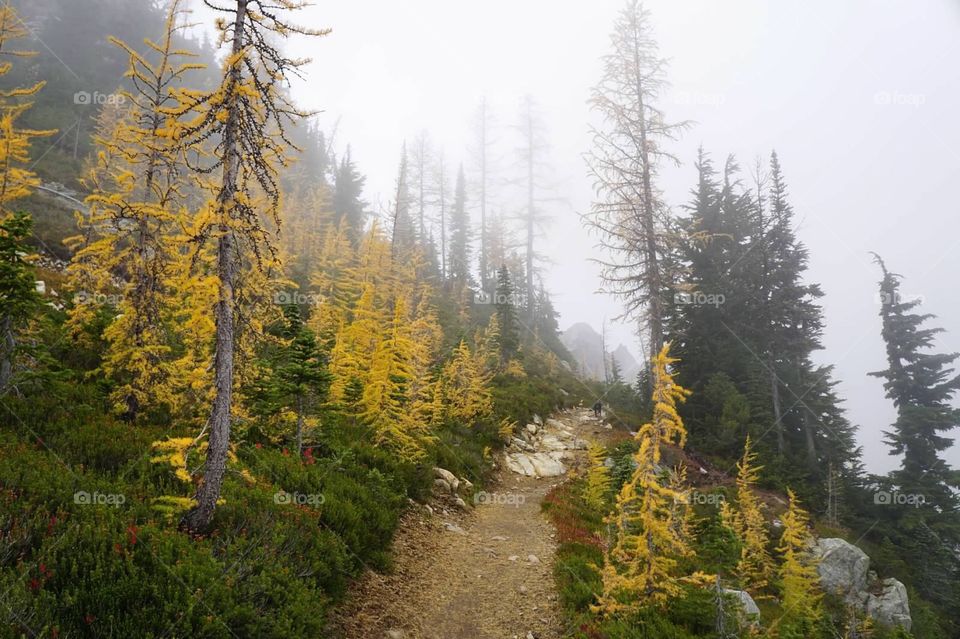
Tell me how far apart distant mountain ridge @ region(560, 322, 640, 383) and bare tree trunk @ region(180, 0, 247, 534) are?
77.2 meters

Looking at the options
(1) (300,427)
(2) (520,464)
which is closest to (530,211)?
(2) (520,464)

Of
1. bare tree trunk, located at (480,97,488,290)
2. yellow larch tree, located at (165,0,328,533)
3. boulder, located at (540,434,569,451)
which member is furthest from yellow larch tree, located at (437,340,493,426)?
bare tree trunk, located at (480,97,488,290)

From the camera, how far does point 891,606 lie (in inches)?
540

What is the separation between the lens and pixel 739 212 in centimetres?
2812

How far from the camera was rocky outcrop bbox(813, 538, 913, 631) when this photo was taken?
44.6 ft

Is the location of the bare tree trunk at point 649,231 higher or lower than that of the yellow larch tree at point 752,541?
higher

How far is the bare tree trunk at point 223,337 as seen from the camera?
19.4 ft

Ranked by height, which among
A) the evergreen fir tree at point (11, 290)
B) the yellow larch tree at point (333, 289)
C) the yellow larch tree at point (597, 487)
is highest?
the yellow larch tree at point (333, 289)

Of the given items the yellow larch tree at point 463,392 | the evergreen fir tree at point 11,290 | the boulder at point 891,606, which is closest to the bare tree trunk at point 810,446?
the boulder at point 891,606

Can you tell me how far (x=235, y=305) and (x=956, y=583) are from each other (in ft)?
92.4

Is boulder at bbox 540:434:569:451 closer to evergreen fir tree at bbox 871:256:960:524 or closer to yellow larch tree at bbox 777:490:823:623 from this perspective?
yellow larch tree at bbox 777:490:823:623

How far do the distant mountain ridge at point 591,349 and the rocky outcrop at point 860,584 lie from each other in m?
64.9

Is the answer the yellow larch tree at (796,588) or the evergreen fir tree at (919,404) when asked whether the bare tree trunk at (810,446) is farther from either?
the yellow larch tree at (796,588)

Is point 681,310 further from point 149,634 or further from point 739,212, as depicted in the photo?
point 149,634
